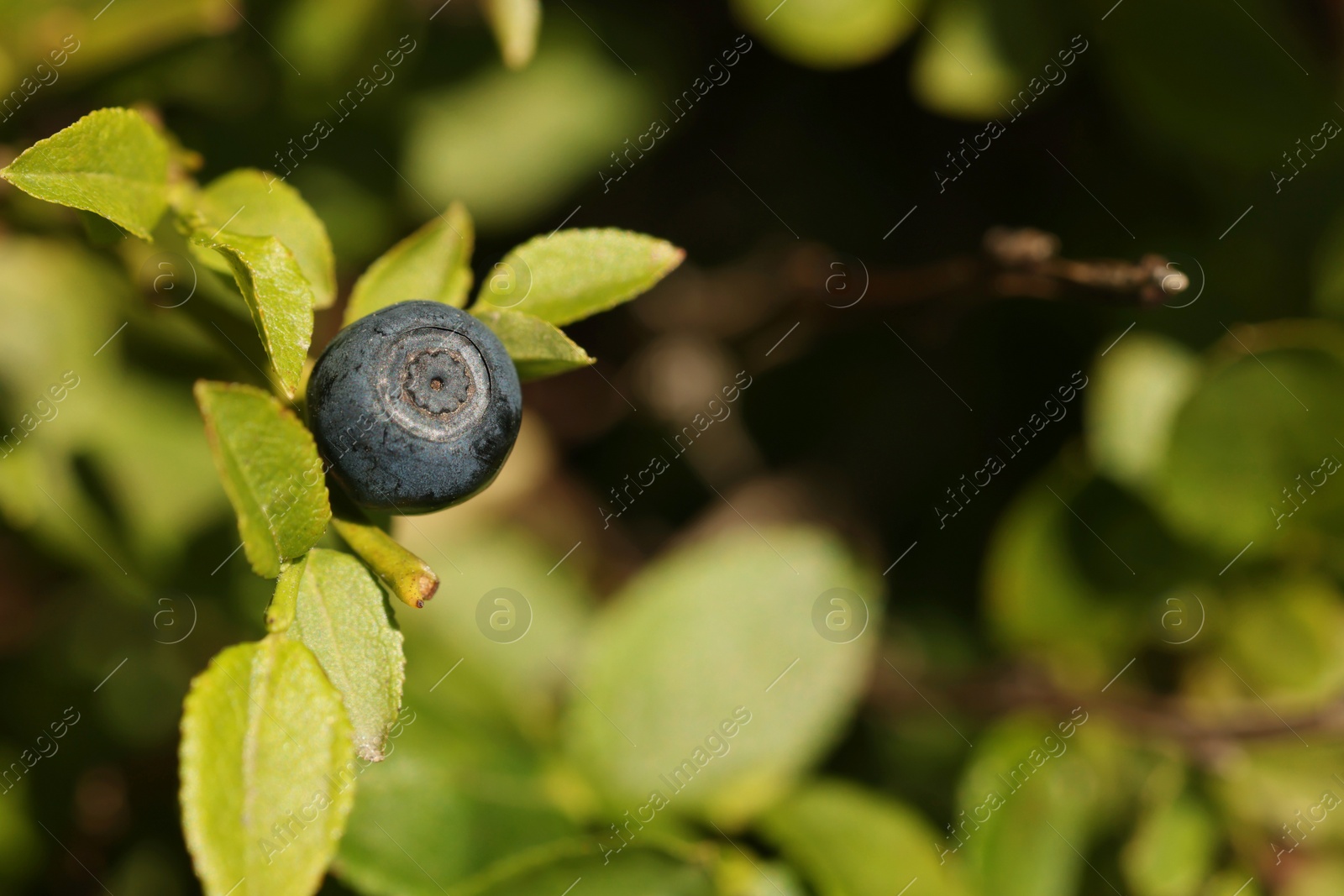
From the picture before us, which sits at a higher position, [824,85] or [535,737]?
[824,85]

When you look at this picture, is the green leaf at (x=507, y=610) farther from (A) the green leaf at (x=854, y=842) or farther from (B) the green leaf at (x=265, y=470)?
(B) the green leaf at (x=265, y=470)

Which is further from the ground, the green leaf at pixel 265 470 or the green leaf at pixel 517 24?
the green leaf at pixel 517 24

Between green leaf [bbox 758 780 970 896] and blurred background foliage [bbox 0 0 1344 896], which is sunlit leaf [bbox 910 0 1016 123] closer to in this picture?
blurred background foliage [bbox 0 0 1344 896]

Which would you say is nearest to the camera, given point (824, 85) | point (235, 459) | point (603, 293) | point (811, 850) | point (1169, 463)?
point (235, 459)

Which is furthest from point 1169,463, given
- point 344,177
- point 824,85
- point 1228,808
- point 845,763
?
point 344,177

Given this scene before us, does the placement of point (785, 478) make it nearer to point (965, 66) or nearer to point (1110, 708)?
point (1110, 708)

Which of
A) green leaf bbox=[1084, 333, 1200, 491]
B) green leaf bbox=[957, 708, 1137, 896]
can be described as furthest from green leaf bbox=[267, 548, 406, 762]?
green leaf bbox=[1084, 333, 1200, 491]

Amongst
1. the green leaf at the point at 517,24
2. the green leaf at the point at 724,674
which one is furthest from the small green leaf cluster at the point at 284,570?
the green leaf at the point at 724,674

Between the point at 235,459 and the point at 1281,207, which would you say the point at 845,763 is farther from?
the point at 235,459
